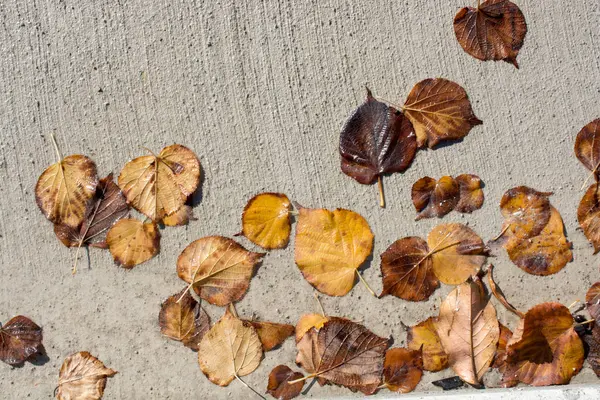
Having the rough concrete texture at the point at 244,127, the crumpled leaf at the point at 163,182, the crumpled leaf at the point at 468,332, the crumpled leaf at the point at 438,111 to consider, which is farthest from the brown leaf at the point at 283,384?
the crumpled leaf at the point at 438,111

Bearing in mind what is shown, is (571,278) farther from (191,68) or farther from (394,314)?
(191,68)

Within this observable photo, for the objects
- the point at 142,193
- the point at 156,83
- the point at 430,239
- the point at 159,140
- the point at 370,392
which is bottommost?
the point at 370,392

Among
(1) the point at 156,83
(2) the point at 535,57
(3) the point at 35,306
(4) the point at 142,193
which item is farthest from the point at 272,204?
(2) the point at 535,57

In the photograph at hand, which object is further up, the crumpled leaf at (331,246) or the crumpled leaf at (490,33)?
the crumpled leaf at (490,33)

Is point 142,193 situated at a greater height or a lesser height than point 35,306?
greater

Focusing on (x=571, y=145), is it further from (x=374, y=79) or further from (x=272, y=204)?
(x=272, y=204)

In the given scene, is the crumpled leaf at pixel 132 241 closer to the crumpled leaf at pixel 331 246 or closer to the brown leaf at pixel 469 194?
the crumpled leaf at pixel 331 246

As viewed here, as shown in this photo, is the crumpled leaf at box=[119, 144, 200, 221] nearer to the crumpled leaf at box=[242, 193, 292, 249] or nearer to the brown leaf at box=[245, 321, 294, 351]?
the crumpled leaf at box=[242, 193, 292, 249]
